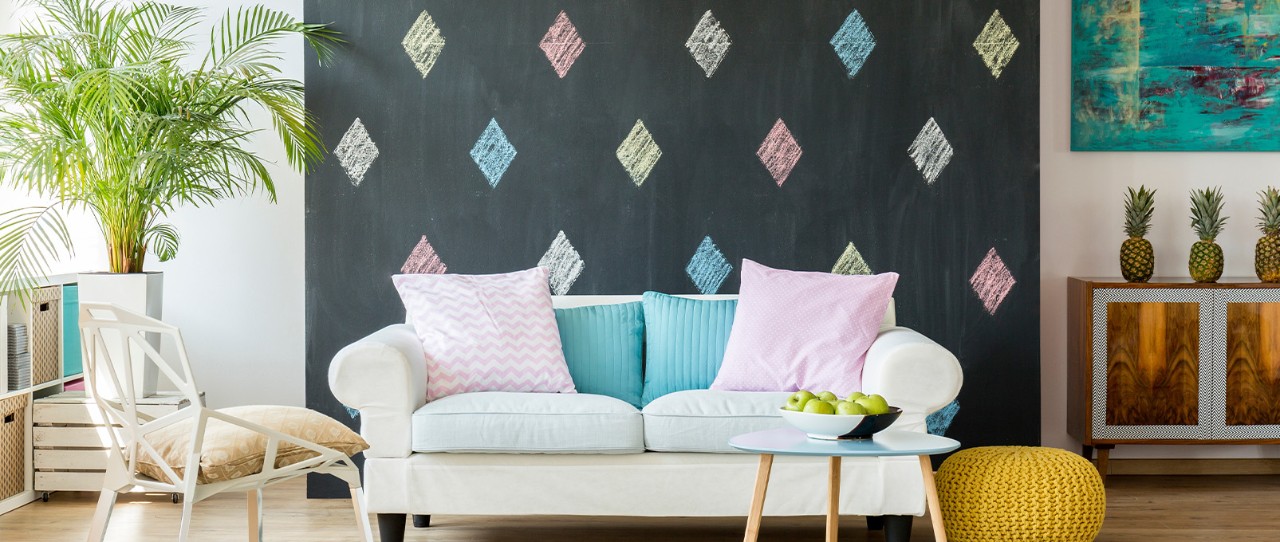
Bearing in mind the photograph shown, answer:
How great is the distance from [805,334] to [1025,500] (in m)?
0.78

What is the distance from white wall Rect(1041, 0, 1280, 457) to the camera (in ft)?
14.3

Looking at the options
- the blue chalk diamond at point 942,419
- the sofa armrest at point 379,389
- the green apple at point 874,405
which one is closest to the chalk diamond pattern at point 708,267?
the blue chalk diamond at point 942,419

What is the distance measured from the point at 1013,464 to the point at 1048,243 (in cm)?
161

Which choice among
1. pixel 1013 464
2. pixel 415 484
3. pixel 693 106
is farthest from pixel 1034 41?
pixel 415 484

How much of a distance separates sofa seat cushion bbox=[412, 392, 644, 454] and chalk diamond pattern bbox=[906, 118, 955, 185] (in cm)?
160

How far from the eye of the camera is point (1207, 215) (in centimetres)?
405

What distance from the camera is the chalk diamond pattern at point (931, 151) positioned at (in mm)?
3949

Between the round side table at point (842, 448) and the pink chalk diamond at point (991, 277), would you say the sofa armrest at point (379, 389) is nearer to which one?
the round side table at point (842, 448)

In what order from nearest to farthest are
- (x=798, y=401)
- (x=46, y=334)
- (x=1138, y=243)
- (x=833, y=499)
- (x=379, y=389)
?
(x=798, y=401)
(x=833, y=499)
(x=379, y=389)
(x=46, y=334)
(x=1138, y=243)

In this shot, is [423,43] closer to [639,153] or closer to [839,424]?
[639,153]

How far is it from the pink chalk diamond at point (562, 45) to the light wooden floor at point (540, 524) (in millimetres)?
1616

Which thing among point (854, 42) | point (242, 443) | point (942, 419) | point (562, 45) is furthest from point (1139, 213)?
point (242, 443)

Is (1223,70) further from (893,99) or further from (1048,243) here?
(893,99)

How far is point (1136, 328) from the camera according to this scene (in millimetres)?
3930
